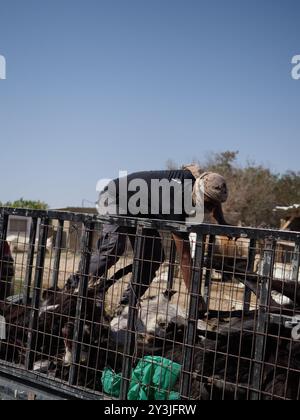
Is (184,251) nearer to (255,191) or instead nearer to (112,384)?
(112,384)

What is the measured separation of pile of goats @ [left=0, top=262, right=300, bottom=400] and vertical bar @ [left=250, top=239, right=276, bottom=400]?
0.04 metres

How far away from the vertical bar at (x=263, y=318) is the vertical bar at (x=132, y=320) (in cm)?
74

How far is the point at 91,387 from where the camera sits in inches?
128

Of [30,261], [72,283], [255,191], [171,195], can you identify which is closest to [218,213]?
[171,195]

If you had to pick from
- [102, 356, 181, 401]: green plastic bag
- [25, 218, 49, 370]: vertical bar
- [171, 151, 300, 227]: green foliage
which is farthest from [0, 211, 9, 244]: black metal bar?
[171, 151, 300, 227]: green foliage

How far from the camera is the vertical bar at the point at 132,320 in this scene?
294 cm

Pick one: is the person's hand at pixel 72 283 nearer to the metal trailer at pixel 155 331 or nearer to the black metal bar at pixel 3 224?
the metal trailer at pixel 155 331

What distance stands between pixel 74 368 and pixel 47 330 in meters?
0.48

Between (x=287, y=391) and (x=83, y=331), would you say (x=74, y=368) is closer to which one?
(x=83, y=331)

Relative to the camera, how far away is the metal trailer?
2654mm

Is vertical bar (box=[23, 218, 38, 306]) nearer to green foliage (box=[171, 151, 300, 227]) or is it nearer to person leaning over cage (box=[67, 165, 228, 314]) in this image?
person leaning over cage (box=[67, 165, 228, 314])

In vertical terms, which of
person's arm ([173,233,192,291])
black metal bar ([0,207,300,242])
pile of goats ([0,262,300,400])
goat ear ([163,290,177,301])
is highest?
black metal bar ([0,207,300,242])

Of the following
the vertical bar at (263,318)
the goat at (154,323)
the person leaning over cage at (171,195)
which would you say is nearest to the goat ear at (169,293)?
the goat at (154,323)

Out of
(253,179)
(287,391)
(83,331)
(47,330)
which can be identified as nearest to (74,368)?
(83,331)
